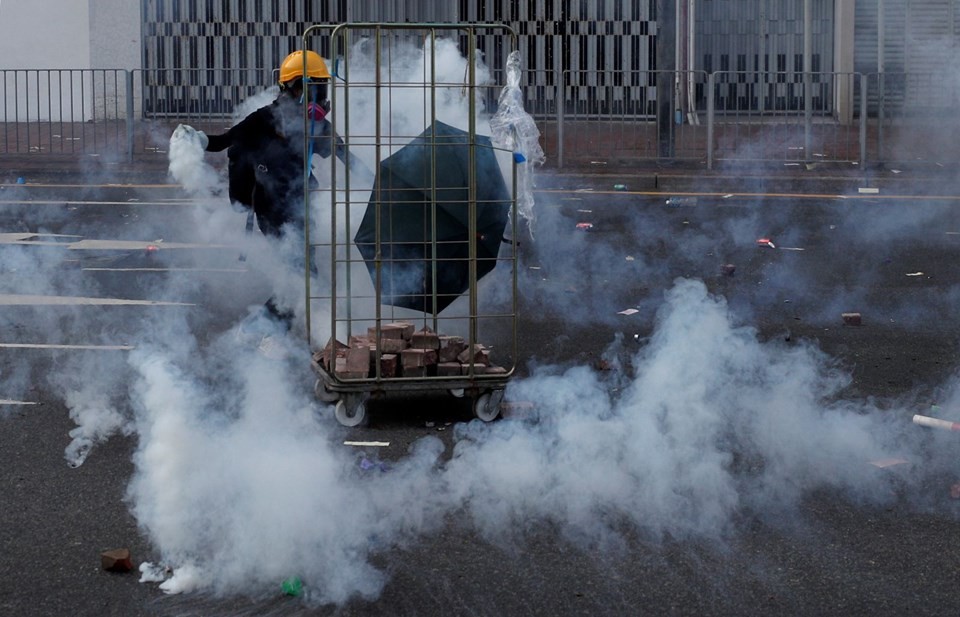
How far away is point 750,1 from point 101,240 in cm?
1239

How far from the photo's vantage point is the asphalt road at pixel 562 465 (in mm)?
4227

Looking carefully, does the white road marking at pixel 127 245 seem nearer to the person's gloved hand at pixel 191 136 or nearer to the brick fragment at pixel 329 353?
the person's gloved hand at pixel 191 136

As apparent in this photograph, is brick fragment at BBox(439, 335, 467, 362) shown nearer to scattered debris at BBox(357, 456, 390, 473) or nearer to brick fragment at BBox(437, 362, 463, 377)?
brick fragment at BBox(437, 362, 463, 377)

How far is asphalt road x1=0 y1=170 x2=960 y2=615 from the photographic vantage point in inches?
166

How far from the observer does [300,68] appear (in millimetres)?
6719

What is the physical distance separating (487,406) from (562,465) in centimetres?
95

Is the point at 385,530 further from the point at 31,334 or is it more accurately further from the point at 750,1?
the point at 750,1

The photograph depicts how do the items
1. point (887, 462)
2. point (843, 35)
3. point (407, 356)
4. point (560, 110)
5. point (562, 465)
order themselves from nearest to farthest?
point (562, 465)
point (887, 462)
point (407, 356)
point (560, 110)
point (843, 35)

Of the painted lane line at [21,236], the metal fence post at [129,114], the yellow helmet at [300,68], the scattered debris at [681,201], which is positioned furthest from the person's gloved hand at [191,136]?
the metal fence post at [129,114]

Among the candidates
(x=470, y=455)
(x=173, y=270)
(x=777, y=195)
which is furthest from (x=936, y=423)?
(x=777, y=195)

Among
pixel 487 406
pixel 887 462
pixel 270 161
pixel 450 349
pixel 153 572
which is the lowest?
pixel 153 572

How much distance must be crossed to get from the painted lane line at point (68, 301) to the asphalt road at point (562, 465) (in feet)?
0.11

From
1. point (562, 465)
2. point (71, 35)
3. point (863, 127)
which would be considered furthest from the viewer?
point (71, 35)

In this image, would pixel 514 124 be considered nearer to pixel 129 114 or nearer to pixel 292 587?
pixel 292 587
